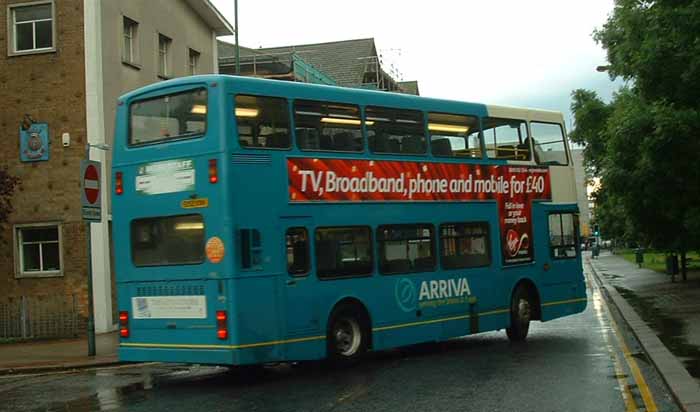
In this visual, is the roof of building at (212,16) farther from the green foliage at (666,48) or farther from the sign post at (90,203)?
the sign post at (90,203)

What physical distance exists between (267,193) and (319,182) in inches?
41.5

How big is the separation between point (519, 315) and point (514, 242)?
1.32 m

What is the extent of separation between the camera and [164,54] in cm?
2742

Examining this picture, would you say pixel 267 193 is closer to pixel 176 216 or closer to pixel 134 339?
pixel 176 216

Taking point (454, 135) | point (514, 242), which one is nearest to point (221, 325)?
point (454, 135)

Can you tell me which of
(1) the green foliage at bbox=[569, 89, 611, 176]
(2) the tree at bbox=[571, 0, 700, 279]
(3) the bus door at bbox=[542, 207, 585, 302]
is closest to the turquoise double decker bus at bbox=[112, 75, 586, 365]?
(3) the bus door at bbox=[542, 207, 585, 302]

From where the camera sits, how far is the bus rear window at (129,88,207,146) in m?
12.2

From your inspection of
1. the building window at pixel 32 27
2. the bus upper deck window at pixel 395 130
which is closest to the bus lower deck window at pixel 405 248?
the bus upper deck window at pixel 395 130

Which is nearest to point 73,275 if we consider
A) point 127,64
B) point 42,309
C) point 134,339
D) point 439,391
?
Answer: point 42,309

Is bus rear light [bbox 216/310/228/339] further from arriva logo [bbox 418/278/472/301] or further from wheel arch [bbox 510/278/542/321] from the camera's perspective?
wheel arch [bbox 510/278/542/321]

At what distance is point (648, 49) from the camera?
2028cm

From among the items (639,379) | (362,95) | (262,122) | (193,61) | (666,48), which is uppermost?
(193,61)

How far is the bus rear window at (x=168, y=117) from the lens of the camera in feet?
39.9

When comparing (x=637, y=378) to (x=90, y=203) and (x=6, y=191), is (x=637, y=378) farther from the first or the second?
(x=6, y=191)
